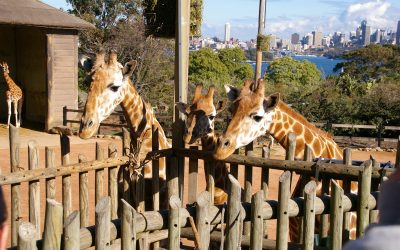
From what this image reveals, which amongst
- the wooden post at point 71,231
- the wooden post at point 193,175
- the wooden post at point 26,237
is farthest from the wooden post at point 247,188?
the wooden post at point 26,237

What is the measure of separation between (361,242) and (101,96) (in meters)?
4.58

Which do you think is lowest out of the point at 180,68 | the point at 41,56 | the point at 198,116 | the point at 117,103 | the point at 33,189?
the point at 33,189

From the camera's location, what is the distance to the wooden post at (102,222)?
308 cm

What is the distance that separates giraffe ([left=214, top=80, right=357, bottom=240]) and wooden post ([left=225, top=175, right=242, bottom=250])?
1210 mm

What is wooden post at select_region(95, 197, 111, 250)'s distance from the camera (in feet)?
10.1

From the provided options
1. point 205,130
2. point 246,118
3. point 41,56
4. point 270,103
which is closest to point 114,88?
point 205,130

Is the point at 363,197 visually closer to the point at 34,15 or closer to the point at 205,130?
the point at 205,130

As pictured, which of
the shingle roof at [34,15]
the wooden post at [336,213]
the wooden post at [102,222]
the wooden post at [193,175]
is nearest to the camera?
the wooden post at [102,222]

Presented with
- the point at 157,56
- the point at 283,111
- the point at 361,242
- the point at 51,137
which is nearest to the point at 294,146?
the point at 283,111

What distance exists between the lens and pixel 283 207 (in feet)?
12.4

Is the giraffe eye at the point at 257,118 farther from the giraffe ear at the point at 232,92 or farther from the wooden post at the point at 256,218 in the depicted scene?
the wooden post at the point at 256,218

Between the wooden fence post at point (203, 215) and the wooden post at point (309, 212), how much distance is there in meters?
0.68

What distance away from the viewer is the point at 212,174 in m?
5.27

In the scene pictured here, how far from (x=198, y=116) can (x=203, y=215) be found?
2.29m
